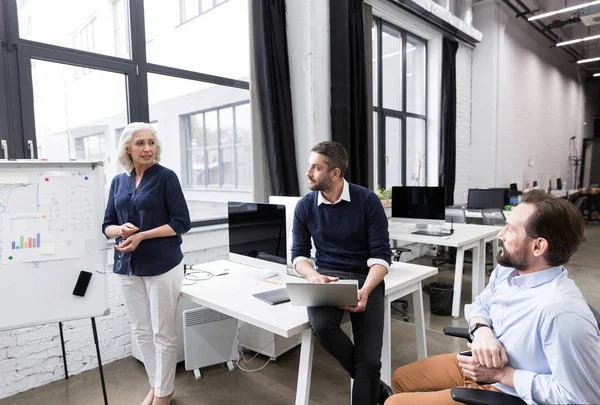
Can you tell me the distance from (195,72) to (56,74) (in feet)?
3.23

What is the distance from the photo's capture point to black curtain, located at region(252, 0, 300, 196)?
3.17 meters

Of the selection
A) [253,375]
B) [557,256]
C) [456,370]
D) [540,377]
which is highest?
[557,256]

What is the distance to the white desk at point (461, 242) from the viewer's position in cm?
331

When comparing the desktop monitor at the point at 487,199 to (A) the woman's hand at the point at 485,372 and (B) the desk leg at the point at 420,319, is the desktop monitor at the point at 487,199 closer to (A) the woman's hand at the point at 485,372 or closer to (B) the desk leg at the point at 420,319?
(B) the desk leg at the point at 420,319

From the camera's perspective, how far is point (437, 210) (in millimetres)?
3574

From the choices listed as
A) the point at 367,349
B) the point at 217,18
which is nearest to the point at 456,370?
the point at 367,349

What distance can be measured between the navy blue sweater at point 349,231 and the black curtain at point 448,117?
4.16 metres

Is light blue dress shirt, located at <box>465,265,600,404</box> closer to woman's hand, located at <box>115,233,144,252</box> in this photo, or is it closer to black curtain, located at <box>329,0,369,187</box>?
woman's hand, located at <box>115,233,144,252</box>

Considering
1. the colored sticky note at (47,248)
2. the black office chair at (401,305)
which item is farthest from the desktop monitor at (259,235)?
the black office chair at (401,305)

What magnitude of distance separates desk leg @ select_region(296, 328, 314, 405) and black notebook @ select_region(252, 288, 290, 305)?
0.25 m

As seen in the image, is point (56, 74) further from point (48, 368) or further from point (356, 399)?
point (356, 399)

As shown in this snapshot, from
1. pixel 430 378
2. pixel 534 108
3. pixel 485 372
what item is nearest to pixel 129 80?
pixel 430 378

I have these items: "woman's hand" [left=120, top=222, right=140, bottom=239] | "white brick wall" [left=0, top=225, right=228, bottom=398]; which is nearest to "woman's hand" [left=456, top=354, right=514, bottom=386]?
"woman's hand" [left=120, top=222, right=140, bottom=239]

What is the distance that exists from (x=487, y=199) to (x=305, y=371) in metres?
4.22
